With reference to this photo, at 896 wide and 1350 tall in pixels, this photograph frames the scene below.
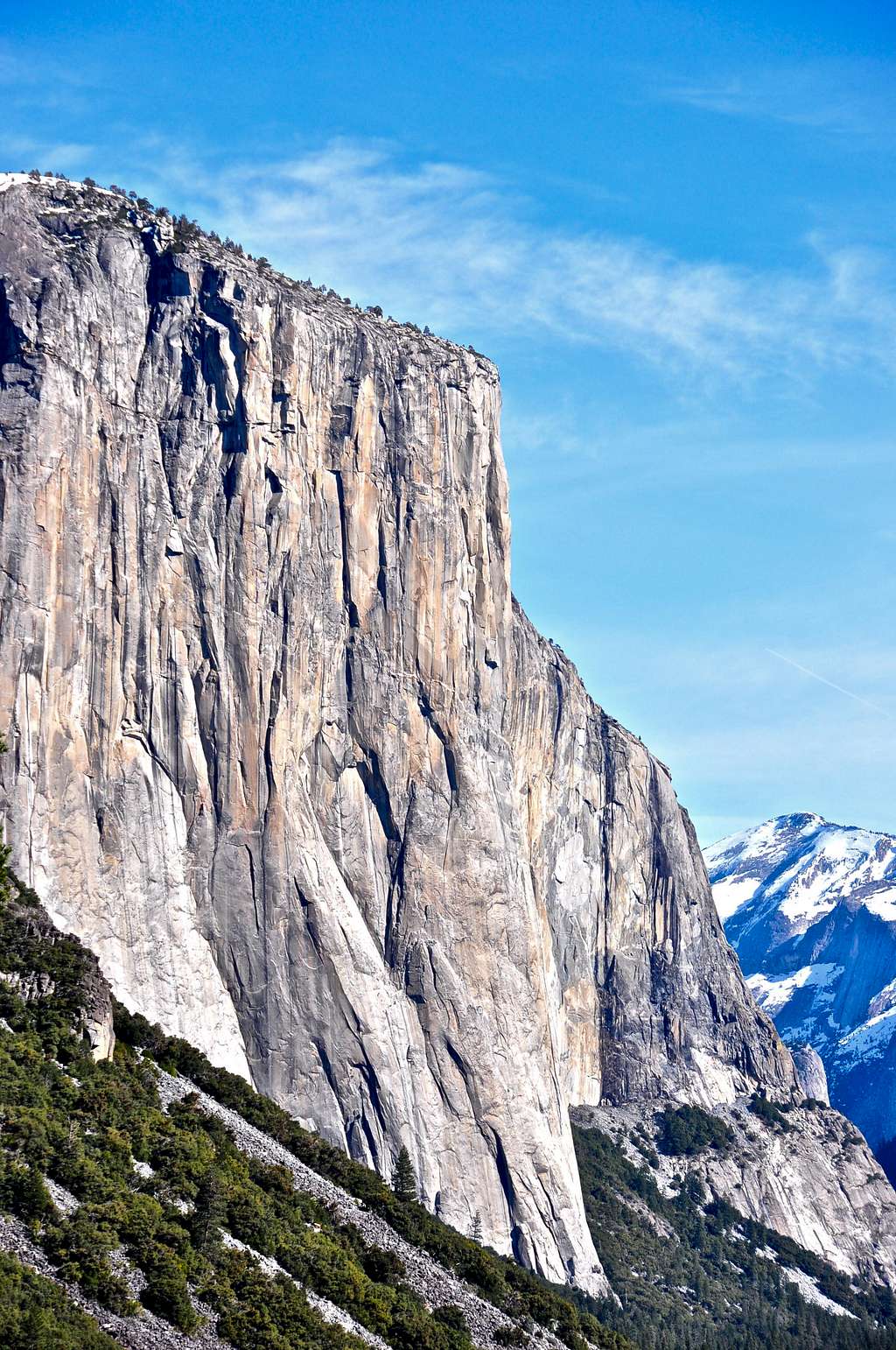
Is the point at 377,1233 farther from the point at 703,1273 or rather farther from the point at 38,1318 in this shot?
the point at 703,1273

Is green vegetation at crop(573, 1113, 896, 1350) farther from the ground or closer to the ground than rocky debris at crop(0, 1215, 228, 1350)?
farther from the ground

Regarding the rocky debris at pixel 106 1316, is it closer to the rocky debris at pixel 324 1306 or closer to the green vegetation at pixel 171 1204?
the green vegetation at pixel 171 1204

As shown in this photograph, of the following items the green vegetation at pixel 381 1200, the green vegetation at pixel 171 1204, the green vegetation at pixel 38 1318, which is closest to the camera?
the green vegetation at pixel 38 1318

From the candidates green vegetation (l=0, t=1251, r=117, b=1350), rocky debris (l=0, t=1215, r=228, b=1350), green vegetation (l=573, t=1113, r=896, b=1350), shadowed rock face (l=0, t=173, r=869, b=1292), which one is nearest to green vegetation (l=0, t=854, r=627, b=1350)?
rocky debris (l=0, t=1215, r=228, b=1350)

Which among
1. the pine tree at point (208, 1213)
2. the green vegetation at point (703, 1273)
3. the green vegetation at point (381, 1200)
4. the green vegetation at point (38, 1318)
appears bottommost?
the green vegetation at point (38, 1318)

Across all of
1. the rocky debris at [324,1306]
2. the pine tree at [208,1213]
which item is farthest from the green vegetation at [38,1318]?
the rocky debris at [324,1306]

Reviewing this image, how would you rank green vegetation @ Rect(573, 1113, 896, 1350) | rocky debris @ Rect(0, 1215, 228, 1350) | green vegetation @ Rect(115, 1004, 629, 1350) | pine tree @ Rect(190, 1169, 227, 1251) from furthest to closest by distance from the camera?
green vegetation @ Rect(573, 1113, 896, 1350), green vegetation @ Rect(115, 1004, 629, 1350), pine tree @ Rect(190, 1169, 227, 1251), rocky debris @ Rect(0, 1215, 228, 1350)

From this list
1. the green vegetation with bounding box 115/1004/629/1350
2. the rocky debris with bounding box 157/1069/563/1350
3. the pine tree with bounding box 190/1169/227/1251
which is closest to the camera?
the pine tree with bounding box 190/1169/227/1251

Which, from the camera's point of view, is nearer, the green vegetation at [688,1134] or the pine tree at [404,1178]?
the pine tree at [404,1178]

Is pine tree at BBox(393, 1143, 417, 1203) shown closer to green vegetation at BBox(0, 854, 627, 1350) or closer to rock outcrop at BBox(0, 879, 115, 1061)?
green vegetation at BBox(0, 854, 627, 1350)
